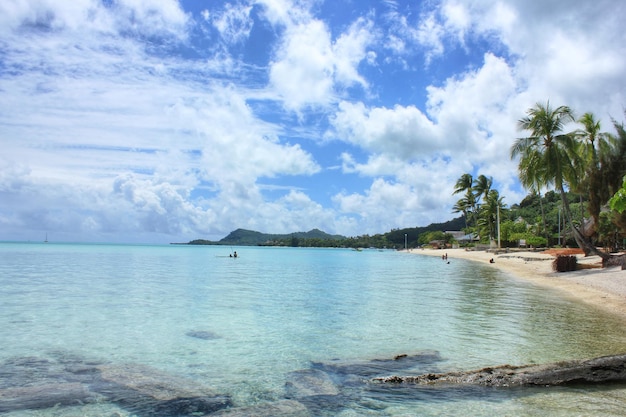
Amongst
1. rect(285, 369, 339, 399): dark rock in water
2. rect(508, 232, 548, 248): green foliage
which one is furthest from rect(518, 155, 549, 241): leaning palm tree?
rect(508, 232, 548, 248): green foliage

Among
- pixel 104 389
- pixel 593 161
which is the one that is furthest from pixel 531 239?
pixel 104 389

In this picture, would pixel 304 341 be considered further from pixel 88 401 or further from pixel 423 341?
pixel 88 401

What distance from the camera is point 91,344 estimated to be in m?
9.59

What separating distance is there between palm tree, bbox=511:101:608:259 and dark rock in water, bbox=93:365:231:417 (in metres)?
25.8

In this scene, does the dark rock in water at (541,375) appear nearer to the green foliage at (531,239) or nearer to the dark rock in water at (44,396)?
the dark rock in water at (44,396)

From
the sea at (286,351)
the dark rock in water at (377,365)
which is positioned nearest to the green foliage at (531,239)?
the sea at (286,351)

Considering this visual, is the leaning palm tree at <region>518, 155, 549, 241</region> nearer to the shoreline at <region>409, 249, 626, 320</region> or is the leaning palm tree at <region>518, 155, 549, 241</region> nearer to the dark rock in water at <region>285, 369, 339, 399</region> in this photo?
the shoreline at <region>409, 249, 626, 320</region>

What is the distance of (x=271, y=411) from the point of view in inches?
214

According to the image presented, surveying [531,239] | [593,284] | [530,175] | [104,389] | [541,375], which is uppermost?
[530,175]

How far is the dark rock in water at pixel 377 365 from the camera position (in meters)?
7.33

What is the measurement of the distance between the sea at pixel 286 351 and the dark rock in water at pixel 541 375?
0.55 feet

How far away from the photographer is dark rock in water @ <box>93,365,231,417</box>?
5609 millimetres

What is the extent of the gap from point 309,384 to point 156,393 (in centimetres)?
221

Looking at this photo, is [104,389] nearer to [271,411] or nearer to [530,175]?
[271,411]
